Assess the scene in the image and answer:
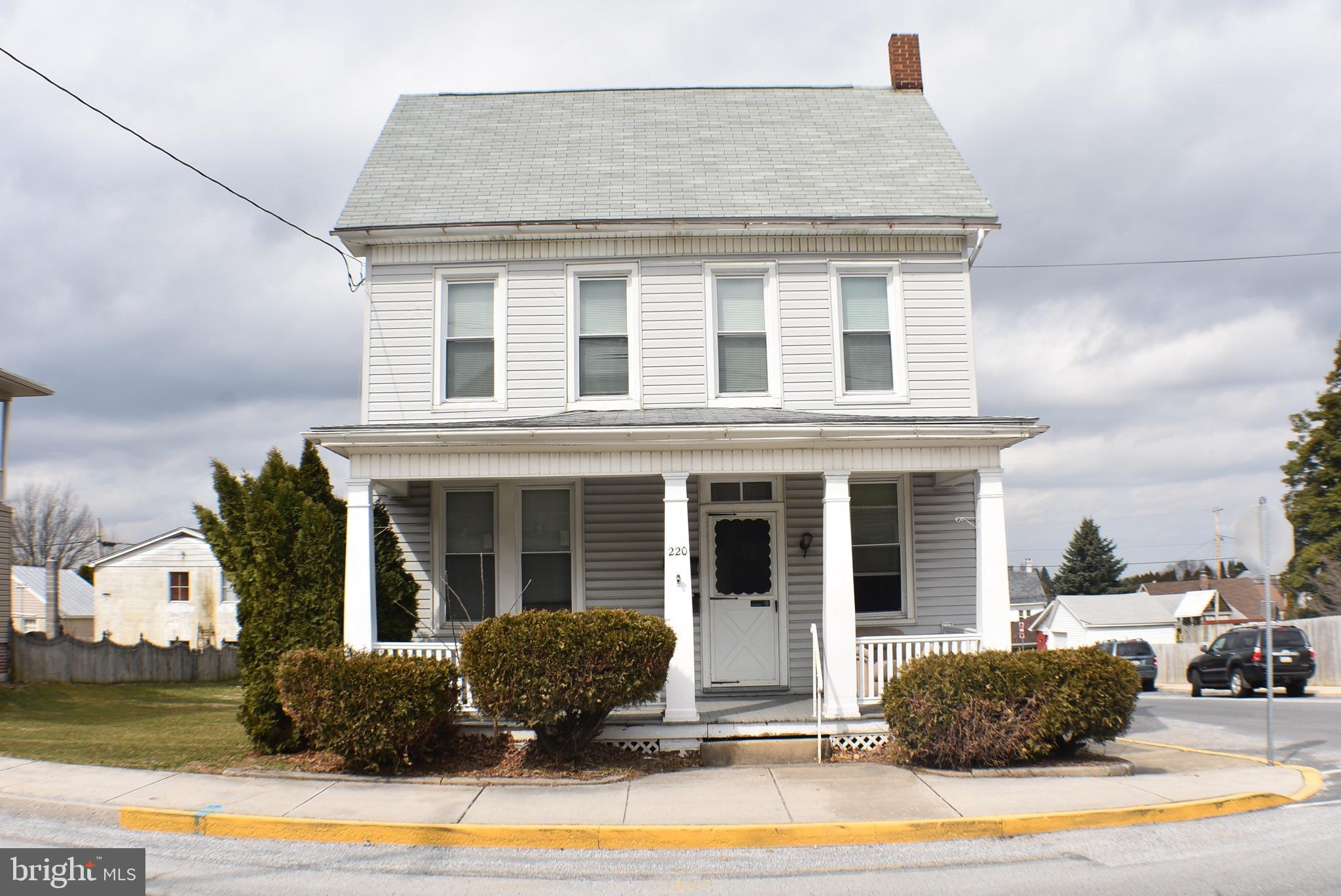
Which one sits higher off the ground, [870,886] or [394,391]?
[394,391]

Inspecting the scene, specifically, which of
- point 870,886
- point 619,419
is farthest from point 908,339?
point 870,886

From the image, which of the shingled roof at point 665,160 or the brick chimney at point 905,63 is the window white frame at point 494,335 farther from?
the brick chimney at point 905,63

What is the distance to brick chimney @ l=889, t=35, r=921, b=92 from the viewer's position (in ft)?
52.3

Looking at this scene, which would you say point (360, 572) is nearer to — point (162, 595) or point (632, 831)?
point (632, 831)

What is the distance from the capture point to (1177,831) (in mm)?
7676

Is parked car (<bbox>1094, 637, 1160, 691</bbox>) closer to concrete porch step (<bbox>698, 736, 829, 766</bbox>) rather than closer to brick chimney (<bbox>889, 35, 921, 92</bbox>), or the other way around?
brick chimney (<bbox>889, 35, 921, 92</bbox>)

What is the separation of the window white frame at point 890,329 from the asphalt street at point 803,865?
6183mm

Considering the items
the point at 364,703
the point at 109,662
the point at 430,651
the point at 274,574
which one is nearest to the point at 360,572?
the point at 274,574

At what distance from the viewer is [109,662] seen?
2294 centimetres

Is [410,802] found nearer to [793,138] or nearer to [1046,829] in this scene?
[1046,829]

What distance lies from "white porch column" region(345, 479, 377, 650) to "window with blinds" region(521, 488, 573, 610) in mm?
2503

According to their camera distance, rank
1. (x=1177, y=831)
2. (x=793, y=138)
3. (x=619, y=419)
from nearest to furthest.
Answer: (x=1177, y=831)
(x=619, y=419)
(x=793, y=138)

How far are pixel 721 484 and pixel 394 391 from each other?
4386mm

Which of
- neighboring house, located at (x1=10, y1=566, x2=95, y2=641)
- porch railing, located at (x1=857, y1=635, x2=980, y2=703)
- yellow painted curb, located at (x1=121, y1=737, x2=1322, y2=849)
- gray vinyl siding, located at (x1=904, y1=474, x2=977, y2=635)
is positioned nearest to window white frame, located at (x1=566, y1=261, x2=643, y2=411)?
gray vinyl siding, located at (x1=904, y1=474, x2=977, y2=635)
